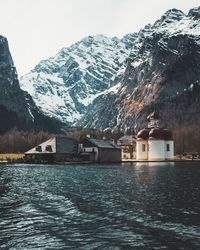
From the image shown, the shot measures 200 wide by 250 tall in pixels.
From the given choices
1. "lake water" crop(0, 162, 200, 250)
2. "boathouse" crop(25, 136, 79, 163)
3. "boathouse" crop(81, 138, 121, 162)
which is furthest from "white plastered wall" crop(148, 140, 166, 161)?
"lake water" crop(0, 162, 200, 250)

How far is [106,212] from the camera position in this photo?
117 feet

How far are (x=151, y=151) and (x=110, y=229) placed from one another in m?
144

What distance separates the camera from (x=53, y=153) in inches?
5645

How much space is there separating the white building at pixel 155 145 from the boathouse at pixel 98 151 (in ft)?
51.9

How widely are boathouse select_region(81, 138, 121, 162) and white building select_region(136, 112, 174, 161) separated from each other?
1582 cm

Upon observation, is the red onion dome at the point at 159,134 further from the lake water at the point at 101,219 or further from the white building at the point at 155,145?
the lake water at the point at 101,219

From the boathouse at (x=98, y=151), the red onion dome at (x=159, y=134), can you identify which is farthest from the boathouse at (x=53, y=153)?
the red onion dome at (x=159, y=134)

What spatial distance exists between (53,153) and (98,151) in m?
18.2

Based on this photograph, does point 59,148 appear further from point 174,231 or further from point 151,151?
point 174,231

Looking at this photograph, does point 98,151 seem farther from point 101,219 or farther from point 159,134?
point 101,219

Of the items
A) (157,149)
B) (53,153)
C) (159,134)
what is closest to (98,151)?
(53,153)

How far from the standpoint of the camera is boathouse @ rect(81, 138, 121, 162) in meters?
153

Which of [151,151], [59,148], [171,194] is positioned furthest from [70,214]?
[151,151]

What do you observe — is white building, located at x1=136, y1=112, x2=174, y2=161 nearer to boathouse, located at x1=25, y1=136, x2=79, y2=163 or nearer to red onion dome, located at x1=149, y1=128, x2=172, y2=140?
red onion dome, located at x1=149, y1=128, x2=172, y2=140
